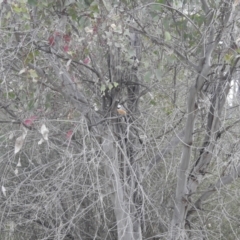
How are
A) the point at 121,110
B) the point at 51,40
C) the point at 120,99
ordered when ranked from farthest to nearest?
the point at 120,99 → the point at 121,110 → the point at 51,40

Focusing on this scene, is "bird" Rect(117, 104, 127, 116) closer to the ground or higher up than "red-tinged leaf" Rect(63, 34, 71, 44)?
closer to the ground

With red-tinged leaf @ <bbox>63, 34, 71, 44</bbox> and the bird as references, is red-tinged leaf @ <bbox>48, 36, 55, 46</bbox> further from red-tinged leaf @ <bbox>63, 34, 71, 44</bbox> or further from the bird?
the bird

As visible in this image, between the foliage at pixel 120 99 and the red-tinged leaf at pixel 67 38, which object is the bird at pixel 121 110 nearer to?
the foliage at pixel 120 99

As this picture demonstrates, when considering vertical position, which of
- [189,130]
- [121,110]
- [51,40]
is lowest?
[189,130]

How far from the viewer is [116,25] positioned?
3.26 metres

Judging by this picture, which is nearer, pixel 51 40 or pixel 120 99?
pixel 51 40

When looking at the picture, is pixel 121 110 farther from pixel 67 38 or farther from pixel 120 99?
pixel 67 38

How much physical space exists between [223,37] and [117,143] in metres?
1.08

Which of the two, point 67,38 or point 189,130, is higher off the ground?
point 67,38

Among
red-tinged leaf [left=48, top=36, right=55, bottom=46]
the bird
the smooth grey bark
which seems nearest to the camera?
the smooth grey bark

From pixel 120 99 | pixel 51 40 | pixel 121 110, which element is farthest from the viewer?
pixel 120 99

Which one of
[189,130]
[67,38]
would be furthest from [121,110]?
[67,38]

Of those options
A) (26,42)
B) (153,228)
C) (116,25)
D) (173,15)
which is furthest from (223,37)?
(153,228)

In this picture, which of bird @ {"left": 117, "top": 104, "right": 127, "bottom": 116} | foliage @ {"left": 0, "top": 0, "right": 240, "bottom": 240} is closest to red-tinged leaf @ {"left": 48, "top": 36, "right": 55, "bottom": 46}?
foliage @ {"left": 0, "top": 0, "right": 240, "bottom": 240}
